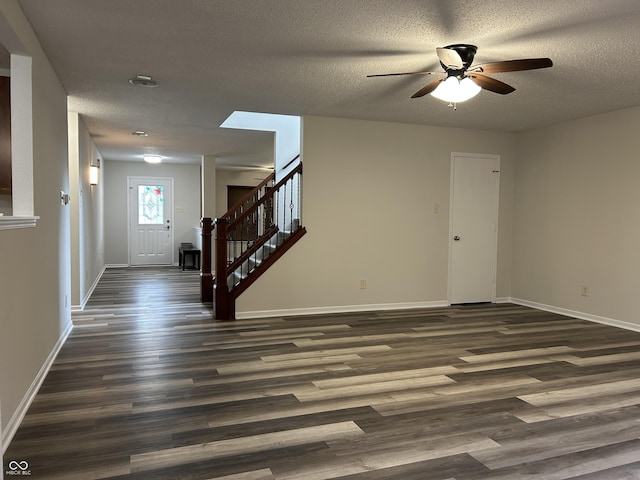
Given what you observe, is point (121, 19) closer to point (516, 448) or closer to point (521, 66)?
point (521, 66)

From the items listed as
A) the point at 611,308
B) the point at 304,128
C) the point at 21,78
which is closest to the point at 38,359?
the point at 21,78

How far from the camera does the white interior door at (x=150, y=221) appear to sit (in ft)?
35.4

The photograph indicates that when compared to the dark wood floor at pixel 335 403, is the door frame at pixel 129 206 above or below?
above

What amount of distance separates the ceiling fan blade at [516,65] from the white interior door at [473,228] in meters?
3.10

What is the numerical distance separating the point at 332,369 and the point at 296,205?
315 cm

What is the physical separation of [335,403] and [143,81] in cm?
325

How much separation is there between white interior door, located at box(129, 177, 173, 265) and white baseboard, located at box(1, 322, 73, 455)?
7.03 m

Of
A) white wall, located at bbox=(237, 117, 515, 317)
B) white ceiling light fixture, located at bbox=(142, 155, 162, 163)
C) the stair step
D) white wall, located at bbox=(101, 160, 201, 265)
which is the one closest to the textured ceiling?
white wall, located at bbox=(237, 117, 515, 317)

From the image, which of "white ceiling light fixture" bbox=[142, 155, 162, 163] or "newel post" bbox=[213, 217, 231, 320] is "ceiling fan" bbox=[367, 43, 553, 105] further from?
"white ceiling light fixture" bbox=[142, 155, 162, 163]

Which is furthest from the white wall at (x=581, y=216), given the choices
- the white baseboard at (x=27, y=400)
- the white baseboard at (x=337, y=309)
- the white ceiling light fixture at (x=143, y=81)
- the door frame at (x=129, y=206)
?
the door frame at (x=129, y=206)

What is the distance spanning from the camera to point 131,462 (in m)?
2.21

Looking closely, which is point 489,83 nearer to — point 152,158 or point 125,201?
point 152,158

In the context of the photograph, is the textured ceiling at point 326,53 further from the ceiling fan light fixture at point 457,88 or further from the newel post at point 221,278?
the newel post at point 221,278

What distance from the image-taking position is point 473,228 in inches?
253
